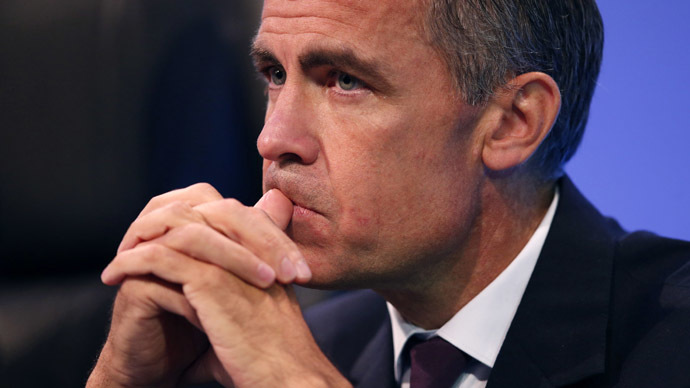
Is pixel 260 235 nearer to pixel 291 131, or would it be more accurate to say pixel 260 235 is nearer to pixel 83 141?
pixel 291 131

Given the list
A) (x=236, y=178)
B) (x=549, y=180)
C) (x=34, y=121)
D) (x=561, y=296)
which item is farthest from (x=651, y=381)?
(x=34, y=121)

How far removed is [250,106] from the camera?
8.41 ft

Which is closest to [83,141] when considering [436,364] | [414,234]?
[414,234]

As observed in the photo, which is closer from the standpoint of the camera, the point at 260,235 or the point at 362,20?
the point at 260,235

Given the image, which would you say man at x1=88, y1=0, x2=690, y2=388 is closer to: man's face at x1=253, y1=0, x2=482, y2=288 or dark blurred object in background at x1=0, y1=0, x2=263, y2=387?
man's face at x1=253, y1=0, x2=482, y2=288

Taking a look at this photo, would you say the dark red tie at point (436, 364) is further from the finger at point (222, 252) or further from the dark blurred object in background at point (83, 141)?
the dark blurred object in background at point (83, 141)

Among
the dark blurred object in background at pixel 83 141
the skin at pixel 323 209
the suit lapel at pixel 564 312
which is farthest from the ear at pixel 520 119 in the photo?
the dark blurred object in background at pixel 83 141

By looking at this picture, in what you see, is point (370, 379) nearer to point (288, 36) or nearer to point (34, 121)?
point (288, 36)

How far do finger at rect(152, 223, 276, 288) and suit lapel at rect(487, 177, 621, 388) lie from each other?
583mm

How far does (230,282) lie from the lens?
1502 millimetres

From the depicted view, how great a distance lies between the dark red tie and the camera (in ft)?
6.08

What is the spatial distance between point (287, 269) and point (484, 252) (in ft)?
1.99

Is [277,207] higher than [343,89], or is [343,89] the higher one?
[343,89]

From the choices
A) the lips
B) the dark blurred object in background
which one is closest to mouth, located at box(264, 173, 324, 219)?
the lips
